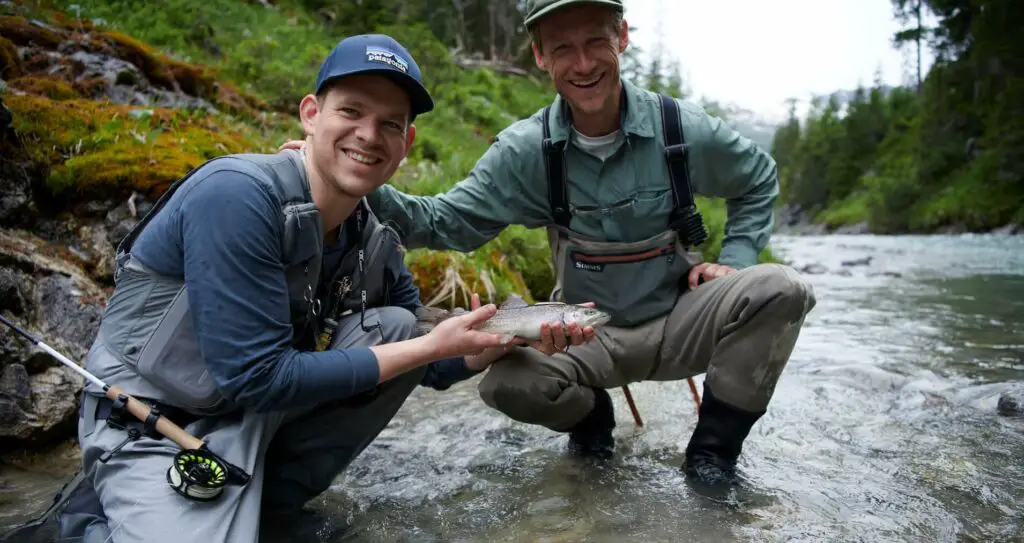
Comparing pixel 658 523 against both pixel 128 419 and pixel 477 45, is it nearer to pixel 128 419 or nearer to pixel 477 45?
pixel 128 419

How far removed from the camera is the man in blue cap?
218cm

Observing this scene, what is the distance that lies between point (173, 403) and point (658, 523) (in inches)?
80.2

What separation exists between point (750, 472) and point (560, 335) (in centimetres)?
135

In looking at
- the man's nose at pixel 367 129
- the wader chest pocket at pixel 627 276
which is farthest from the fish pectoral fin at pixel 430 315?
the man's nose at pixel 367 129

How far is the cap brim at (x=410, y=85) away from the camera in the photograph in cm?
253

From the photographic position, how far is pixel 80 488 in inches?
93.4

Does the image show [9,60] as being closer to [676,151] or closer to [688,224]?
[676,151]

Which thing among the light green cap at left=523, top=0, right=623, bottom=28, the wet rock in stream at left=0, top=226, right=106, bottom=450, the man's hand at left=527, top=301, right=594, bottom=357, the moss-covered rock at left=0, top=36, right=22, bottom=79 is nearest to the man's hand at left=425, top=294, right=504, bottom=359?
the man's hand at left=527, top=301, right=594, bottom=357

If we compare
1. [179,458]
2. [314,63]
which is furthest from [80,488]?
[314,63]

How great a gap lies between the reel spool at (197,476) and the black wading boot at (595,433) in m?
2.06

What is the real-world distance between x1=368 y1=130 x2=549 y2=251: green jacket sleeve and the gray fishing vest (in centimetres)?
Answer: 109

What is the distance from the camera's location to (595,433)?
12.4 feet

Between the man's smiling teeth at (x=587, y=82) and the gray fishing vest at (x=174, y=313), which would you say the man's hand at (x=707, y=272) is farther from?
the gray fishing vest at (x=174, y=313)

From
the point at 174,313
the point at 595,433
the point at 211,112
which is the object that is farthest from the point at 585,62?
the point at 211,112
